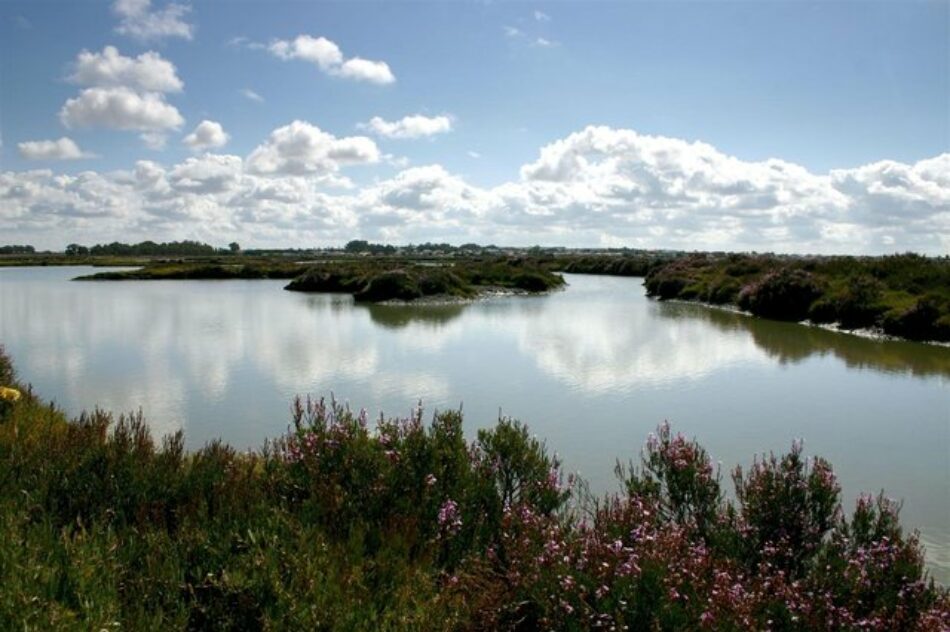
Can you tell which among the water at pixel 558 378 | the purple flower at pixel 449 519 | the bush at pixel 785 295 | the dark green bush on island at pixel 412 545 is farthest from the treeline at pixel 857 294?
the purple flower at pixel 449 519

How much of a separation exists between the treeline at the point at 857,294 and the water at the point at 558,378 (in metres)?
2.66

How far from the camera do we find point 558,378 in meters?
22.3

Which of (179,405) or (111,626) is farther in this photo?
(179,405)

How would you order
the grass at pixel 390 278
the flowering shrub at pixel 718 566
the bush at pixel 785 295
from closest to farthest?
the flowering shrub at pixel 718 566
the bush at pixel 785 295
the grass at pixel 390 278

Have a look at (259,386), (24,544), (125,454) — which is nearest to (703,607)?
(24,544)

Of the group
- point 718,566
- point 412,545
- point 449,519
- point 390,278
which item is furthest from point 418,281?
point 718,566

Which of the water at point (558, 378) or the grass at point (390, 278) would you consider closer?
the water at point (558, 378)

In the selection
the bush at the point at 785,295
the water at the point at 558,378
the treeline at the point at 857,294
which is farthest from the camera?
the bush at the point at 785,295

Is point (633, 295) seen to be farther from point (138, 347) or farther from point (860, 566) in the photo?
point (860, 566)

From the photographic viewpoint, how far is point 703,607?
5441 millimetres

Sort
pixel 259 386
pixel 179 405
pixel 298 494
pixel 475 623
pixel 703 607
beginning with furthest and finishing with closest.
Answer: pixel 259 386, pixel 179 405, pixel 298 494, pixel 475 623, pixel 703 607

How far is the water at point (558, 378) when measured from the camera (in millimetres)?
14680

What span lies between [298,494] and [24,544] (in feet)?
9.52

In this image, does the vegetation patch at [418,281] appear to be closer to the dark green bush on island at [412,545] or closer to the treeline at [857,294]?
the treeline at [857,294]
